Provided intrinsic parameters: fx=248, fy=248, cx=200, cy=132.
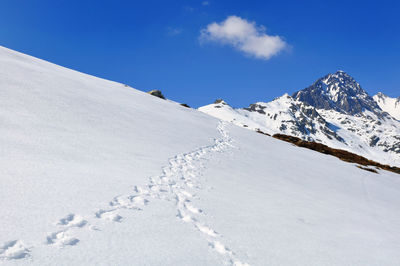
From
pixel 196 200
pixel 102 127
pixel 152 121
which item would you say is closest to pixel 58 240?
pixel 196 200

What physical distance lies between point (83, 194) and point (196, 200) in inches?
115

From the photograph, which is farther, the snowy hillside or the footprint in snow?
the snowy hillside

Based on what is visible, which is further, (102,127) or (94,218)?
(102,127)

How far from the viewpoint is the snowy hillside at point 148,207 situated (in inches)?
160

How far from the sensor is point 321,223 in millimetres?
7426

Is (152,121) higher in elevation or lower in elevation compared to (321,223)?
higher

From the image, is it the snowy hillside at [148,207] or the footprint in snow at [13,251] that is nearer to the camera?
the footprint in snow at [13,251]

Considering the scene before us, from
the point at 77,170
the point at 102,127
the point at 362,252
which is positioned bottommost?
the point at 362,252

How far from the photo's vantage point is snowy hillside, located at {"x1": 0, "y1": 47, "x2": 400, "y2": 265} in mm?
4066

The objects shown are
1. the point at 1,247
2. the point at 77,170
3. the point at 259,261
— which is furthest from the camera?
the point at 77,170

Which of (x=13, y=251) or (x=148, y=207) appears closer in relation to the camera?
(x=13, y=251)

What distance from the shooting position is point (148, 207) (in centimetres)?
579

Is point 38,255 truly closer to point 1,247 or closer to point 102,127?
point 1,247

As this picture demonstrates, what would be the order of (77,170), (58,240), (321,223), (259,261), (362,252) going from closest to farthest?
(58,240), (259,261), (362,252), (77,170), (321,223)
